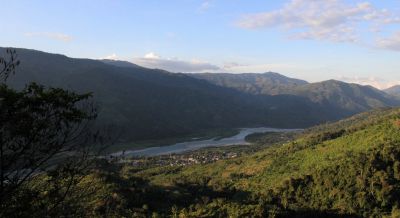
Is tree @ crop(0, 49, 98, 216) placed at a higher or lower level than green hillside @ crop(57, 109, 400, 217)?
higher

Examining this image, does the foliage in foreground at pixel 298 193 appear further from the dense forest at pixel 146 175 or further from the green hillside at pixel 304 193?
the dense forest at pixel 146 175

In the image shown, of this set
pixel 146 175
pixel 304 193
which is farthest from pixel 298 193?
pixel 146 175

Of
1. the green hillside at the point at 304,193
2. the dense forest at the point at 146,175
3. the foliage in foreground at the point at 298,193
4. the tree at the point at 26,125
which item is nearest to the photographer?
the tree at the point at 26,125

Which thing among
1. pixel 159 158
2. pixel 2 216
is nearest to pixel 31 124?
pixel 2 216

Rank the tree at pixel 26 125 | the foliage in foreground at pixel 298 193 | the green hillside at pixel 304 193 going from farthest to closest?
the green hillside at pixel 304 193, the foliage in foreground at pixel 298 193, the tree at pixel 26 125

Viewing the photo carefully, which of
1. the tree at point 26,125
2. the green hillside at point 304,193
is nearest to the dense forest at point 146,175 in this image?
the tree at point 26,125

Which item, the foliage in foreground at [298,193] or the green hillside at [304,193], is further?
the green hillside at [304,193]

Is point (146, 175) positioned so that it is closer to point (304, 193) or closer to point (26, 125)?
point (304, 193)

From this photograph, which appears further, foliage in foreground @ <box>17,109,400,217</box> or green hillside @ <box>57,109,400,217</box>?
green hillside @ <box>57,109,400,217</box>

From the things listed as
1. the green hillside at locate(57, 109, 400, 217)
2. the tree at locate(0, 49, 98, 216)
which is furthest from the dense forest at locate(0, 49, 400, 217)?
the green hillside at locate(57, 109, 400, 217)

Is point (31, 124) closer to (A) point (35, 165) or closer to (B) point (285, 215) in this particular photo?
(A) point (35, 165)

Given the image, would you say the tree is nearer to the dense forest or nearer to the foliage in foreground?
the dense forest
